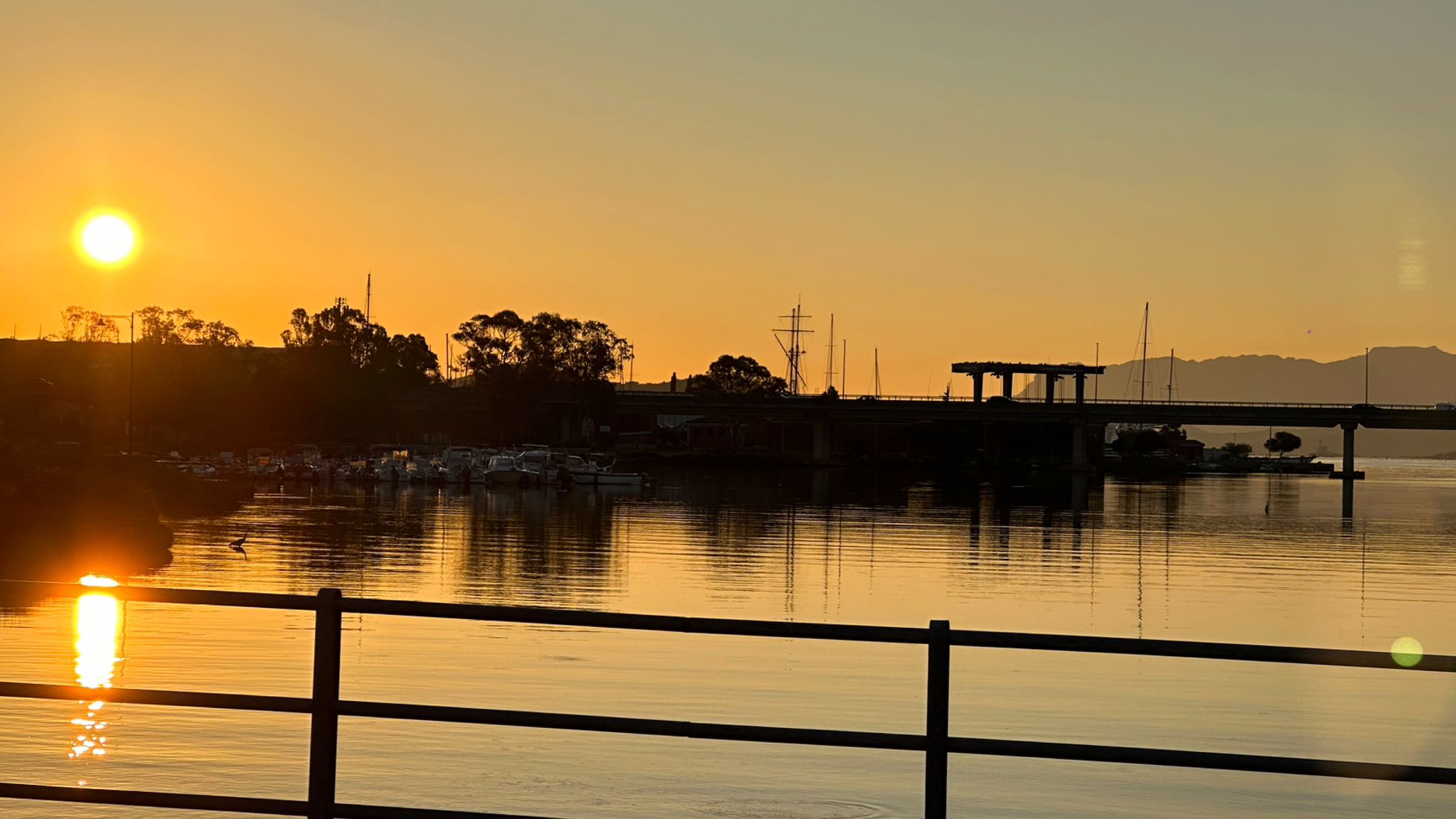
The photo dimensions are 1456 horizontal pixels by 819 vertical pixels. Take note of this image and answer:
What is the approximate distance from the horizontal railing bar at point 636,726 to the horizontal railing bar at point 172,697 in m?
0.27

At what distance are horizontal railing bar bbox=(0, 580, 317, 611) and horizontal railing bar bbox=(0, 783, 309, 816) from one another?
35.9 inches

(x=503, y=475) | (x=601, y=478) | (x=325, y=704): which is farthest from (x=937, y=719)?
(x=503, y=475)

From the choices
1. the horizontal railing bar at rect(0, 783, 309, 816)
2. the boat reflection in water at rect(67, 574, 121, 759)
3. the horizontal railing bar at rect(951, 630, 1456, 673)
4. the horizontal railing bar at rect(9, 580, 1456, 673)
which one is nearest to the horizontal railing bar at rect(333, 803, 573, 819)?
the horizontal railing bar at rect(0, 783, 309, 816)

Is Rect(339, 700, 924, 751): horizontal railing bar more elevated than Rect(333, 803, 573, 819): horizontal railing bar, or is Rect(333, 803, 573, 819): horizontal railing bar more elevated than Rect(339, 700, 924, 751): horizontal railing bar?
Rect(339, 700, 924, 751): horizontal railing bar

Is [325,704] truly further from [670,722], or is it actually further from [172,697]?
[670,722]

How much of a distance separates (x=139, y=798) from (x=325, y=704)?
984 mm

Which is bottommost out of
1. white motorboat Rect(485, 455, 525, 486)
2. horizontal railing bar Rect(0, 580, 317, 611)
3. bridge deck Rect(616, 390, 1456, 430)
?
white motorboat Rect(485, 455, 525, 486)

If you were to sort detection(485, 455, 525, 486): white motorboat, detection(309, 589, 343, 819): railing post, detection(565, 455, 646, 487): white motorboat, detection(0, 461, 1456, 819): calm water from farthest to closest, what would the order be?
detection(485, 455, 525, 486): white motorboat
detection(565, 455, 646, 487): white motorboat
detection(0, 461, 1456, 819): calm water
detection(309, 589, 343, 819): railing post

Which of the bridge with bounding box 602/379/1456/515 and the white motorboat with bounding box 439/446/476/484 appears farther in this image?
the bridge with bounding box 602/379/1456/515

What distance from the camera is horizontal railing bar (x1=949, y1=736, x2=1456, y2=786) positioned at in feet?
22.7

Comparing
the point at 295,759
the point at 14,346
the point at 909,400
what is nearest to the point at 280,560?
the point at 295,759

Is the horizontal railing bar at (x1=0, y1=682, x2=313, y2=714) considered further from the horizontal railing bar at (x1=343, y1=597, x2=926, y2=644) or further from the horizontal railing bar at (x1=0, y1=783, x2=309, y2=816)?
the horizontal railing bar at (x1=343, y1=597, x2=926, y2=644)

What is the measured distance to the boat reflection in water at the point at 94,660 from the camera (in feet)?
64.7

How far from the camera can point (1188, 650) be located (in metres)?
6.91
